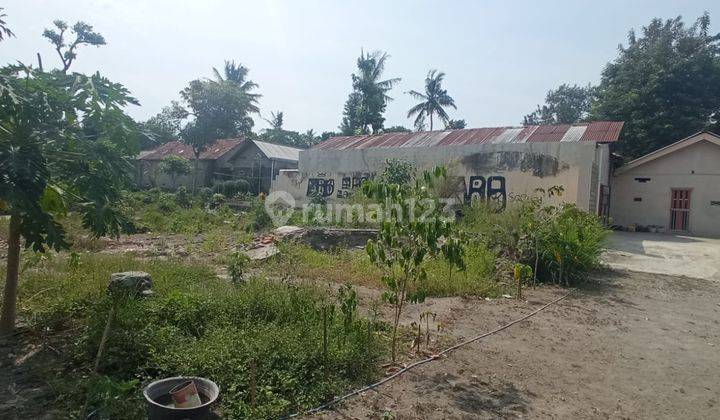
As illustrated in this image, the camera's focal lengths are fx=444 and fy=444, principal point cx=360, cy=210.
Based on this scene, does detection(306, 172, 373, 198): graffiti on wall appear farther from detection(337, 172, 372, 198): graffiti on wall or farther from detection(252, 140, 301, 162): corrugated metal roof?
detection(252, 140, 301, 162): corrugated metal roof

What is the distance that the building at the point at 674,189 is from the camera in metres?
15.8

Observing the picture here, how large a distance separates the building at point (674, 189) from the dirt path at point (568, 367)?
11.8 metres

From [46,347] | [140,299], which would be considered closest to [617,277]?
[140,299]

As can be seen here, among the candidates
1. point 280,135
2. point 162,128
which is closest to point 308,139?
point 280,135

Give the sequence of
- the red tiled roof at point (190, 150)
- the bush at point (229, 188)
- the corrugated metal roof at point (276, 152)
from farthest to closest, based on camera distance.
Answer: the red tiled roof at point (190, 150), the corrugated metal roof at point (276, 152), the bush at point (229, 188)

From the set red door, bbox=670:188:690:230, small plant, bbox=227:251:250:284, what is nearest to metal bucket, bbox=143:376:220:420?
small plant, bbox=227:251:250:284

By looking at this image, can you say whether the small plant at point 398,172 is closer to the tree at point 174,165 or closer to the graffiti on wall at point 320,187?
the graffiti on wall at point 320,187

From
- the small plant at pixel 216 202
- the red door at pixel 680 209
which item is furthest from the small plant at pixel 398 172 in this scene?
the red door at pixel 680 209

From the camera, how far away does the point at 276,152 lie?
26.2 m

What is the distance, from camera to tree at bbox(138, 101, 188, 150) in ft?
13.2

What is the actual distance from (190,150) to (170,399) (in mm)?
29485

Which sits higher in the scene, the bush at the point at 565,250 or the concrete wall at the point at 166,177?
the concrete wall at the point at 166,177

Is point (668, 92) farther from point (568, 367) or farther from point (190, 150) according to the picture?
point (190, 150)

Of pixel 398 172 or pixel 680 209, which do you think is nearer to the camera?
pixel 398 172
